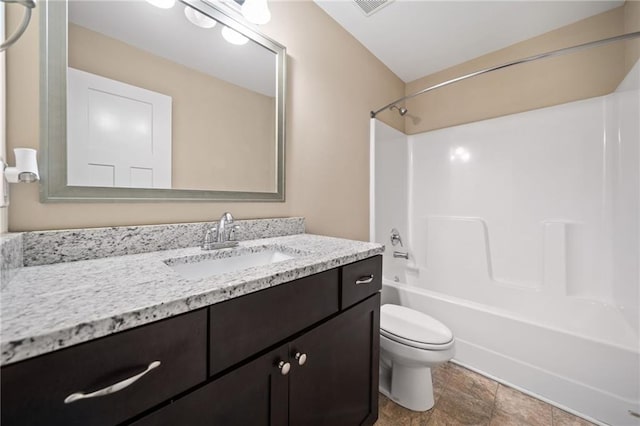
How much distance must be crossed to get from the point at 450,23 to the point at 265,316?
2200mm

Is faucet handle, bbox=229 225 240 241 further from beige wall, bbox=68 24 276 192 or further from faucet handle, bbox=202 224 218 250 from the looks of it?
beige wall, bbox=68 24 276 192

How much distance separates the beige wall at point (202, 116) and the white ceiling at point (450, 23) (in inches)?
38.4

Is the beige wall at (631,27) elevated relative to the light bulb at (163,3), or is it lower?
elevated

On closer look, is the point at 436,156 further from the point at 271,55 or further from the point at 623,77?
the point at 271,55

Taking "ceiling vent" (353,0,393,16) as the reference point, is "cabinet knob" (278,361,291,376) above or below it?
below

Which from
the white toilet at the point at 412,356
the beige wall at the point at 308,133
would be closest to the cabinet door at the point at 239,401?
the beige wall at the point at 308,133

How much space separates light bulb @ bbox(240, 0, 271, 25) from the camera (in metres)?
1.16

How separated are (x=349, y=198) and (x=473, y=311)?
1124mm

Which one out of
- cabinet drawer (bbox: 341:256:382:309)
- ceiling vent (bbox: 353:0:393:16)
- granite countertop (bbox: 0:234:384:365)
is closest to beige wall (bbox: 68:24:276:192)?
granite countertop (bbox: 0:234:384:365)

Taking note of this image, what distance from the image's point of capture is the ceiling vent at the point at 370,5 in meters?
1.56

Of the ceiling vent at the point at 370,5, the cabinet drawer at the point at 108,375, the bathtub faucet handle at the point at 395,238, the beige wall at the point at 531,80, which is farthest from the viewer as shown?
the bathtub faucet handle at the point at 395,238

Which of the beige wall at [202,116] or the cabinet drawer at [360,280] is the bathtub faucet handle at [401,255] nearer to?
the cabinet drawer at [360,280]

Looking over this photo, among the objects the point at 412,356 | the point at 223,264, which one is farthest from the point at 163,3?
the point at 412,356

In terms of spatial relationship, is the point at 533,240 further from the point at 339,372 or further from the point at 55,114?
the point at 55,114
